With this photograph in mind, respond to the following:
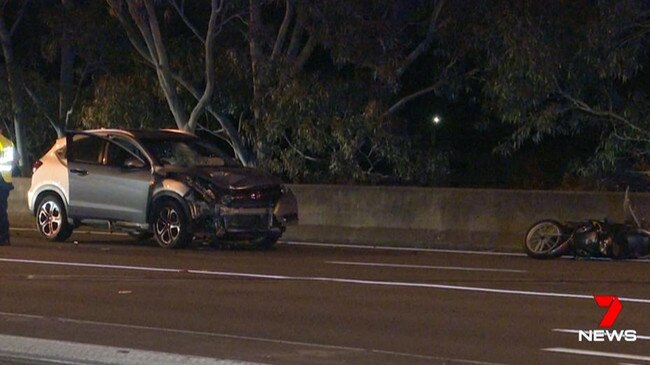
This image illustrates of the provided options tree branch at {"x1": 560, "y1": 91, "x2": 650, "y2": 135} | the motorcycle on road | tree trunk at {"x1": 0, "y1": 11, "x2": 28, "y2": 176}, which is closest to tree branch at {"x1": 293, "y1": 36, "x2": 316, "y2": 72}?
tree branch at {"x1": 560, "y1": 91, "x2": 650, "y2": 135}

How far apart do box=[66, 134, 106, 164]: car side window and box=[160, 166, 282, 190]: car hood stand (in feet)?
4.93

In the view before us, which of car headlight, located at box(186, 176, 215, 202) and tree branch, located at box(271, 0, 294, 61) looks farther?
tree branch, located at box(271, 0, 294, 61)

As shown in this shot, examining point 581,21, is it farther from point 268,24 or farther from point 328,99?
point 268,24

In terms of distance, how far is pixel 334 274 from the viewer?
1584 cm

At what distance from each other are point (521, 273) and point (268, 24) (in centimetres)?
1212

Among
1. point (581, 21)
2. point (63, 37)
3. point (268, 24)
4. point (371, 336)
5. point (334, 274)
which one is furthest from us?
point (63, 37)

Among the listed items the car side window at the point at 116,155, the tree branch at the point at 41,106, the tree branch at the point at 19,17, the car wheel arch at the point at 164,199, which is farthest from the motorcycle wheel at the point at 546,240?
the tree branch at the point at 19,17

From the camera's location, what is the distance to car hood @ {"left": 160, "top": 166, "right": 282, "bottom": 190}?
18.9 m

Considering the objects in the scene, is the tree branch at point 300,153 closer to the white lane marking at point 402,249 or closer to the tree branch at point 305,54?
the tree branch at point 305,54

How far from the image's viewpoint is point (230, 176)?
19.1 meters

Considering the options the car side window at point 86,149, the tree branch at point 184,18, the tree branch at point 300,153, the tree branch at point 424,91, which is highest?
the tree branch at point 184,18

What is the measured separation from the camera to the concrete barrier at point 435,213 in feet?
66.0

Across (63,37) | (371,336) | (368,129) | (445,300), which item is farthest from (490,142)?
(371,336)

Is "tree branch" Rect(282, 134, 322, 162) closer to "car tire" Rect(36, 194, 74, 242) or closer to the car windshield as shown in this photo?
the car windshield
